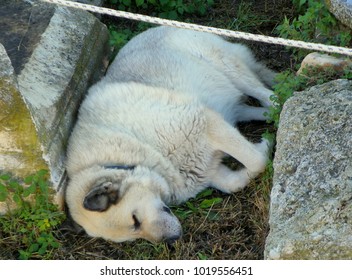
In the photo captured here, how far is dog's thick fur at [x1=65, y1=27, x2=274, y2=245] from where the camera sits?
427 centimetres

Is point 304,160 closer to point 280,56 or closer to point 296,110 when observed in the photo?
point 296,110

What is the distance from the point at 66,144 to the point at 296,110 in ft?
5.63

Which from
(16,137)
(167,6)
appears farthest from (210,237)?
(167,6)

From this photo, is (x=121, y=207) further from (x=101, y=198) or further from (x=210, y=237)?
(x=210, y=237)

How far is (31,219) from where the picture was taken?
4.48 m

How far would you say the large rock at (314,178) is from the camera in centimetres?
341

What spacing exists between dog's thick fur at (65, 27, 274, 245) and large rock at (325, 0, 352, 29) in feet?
3.48

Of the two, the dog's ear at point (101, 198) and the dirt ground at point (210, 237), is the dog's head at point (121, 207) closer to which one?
the dog's ear at point (101, 198)

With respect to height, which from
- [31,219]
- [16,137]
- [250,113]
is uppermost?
[250,113]

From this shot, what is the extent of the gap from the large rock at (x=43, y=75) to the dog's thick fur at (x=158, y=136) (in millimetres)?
172

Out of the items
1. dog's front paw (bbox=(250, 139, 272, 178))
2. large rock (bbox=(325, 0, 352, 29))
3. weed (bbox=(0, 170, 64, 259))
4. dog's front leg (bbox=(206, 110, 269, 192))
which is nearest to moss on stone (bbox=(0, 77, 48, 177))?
weed (bbox=(0, 170, 64, 259))

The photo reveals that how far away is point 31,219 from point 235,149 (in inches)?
62.6

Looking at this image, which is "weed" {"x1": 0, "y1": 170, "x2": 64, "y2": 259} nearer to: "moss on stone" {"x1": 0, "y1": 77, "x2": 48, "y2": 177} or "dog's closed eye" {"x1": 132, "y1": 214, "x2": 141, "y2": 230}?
"moss on stone" {"x1": 0, "y1": 77, "x2": 48, "y2": 177}

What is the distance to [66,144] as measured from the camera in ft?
15.4
